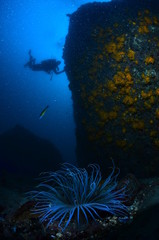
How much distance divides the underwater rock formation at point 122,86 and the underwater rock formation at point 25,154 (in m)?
8.56

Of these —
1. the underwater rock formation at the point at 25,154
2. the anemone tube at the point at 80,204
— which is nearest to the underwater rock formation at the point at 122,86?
the anemone tube at the point at 80,204

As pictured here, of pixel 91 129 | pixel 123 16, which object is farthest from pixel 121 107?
pixel 123 16

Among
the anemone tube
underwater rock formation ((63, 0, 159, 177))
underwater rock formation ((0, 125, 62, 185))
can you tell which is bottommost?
underwater rock formation ((0, 125, 62, 185))

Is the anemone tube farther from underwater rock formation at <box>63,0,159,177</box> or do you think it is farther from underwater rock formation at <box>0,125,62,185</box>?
underwater rock formation at <box>0,125,62,185</box>

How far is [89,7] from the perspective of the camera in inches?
279

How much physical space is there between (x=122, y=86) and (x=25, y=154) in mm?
11109

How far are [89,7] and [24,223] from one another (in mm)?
6707

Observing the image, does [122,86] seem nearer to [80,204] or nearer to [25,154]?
[80,204]

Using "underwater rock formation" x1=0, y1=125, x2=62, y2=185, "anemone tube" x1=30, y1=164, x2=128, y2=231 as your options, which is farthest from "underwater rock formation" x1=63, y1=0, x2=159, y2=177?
"underwater rock formation" x1=0, y1=125, x2=62, y2=185

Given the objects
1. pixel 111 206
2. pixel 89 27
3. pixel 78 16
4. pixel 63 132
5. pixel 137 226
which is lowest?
pixel 63 132

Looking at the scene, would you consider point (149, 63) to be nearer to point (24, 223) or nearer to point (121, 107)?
point (121, 107)

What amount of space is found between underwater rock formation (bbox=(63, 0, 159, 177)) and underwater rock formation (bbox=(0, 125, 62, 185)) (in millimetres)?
8561

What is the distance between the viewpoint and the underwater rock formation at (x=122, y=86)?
5.20 meters

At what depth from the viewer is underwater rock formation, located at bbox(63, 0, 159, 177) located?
5.20m
